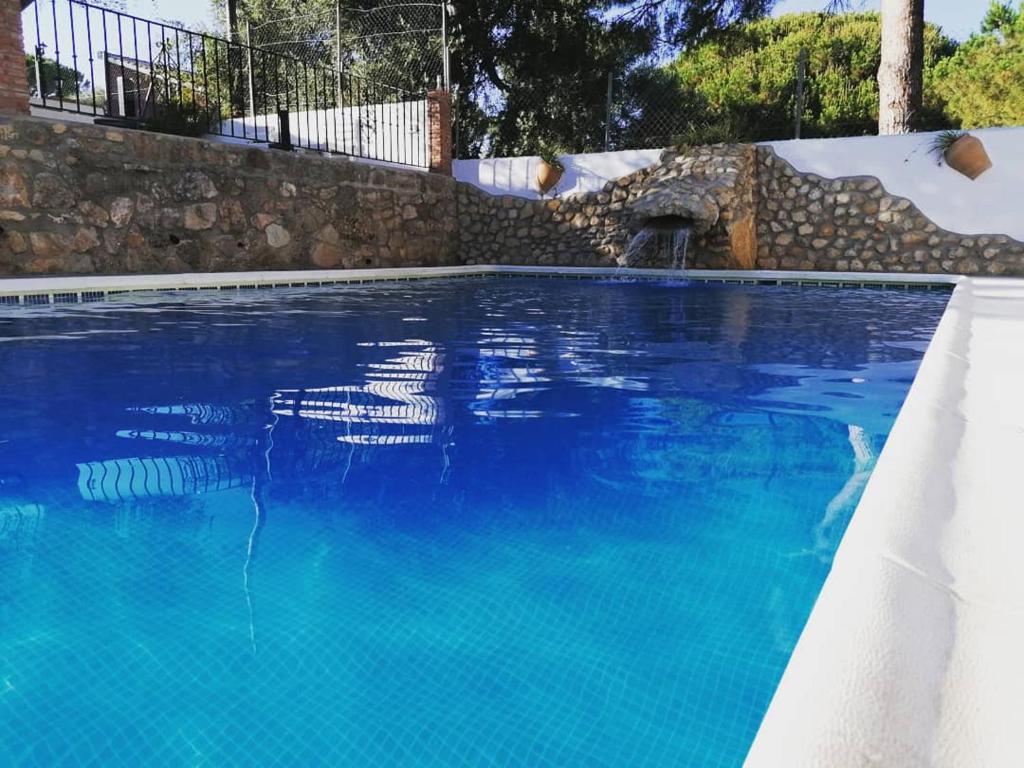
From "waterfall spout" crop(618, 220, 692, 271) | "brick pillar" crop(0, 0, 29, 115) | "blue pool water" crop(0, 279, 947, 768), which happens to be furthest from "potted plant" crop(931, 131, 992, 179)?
"brick pillar" crop(0, 0, 29, 115)

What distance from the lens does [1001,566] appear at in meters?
1.58

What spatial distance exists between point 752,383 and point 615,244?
8.69 meters

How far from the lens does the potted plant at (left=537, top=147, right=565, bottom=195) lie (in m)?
12.7

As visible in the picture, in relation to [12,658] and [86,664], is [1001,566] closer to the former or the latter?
[86,664]

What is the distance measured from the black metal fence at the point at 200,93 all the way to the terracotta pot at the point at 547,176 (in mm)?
2065

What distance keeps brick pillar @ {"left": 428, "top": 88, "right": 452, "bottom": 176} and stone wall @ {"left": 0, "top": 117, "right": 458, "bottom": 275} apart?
3.77 feet

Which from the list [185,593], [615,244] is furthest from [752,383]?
[615,244]

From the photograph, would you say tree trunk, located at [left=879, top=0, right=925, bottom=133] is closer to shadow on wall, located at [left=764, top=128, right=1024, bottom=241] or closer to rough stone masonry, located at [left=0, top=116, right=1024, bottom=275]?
shadow on wall, located at [left=764, top=128, right=1024, bottom=241]

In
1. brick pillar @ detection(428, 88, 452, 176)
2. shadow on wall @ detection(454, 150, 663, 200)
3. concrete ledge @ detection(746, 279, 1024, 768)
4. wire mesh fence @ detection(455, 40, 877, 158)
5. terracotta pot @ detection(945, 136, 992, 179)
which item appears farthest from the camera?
wire mesh fence @ detection(455, 40, 877, 158)

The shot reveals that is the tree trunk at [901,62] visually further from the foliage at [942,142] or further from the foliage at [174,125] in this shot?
the foliage at [174,125]

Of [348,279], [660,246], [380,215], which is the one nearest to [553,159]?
[660,246]

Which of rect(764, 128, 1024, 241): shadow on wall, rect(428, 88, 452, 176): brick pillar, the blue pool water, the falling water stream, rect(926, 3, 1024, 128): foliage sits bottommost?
the blue pool water

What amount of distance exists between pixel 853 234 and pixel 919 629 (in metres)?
10.7

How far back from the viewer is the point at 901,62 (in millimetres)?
11570
